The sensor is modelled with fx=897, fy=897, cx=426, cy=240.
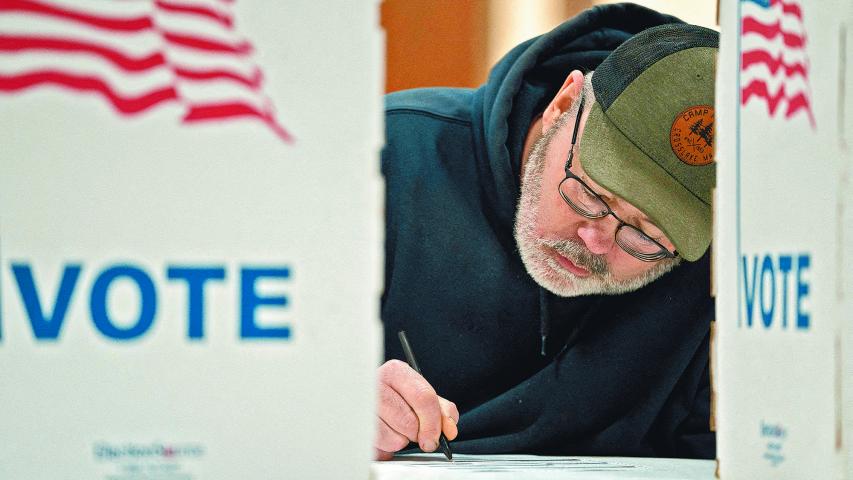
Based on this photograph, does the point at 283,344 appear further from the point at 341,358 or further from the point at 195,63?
the point at 195,63

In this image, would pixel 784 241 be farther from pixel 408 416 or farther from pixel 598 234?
pixel 598 234

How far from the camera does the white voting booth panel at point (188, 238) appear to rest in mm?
395

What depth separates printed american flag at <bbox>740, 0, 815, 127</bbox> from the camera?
50 centimetres

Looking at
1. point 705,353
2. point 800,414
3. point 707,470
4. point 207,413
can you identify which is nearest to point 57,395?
point 207,413

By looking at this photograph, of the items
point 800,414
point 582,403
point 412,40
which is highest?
point 412,40

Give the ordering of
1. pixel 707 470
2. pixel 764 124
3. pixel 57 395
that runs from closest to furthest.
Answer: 1. pixel 57 395
2. pixel 764 124
3. pixel 707 470

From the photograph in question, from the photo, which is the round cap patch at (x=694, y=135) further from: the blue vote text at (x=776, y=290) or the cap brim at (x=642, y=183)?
the blue vote text at (x=776, y=290)

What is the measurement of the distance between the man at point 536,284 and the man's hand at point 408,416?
14.8 inches

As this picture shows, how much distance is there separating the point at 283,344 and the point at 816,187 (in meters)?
0.30

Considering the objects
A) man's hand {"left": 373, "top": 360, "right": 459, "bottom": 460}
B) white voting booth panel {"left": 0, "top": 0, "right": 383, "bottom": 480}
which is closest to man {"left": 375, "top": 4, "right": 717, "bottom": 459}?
man's hand {"left": 373, "top": 360, "right": 459, "bottom": 460}

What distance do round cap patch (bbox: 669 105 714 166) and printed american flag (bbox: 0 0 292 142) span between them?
84 centimetres

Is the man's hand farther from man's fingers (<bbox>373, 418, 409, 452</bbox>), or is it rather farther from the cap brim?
the cap brim

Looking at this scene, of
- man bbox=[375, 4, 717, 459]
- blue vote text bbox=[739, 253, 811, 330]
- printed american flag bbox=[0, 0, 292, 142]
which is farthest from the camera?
man bbox=[375, 4, 717, 459]

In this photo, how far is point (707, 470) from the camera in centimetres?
81
